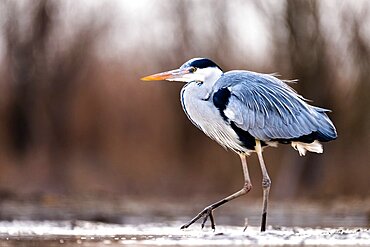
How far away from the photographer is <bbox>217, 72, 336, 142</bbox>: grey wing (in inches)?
479

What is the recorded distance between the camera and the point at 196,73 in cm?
1244

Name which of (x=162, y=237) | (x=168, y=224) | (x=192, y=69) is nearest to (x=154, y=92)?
(x=168, y=224)

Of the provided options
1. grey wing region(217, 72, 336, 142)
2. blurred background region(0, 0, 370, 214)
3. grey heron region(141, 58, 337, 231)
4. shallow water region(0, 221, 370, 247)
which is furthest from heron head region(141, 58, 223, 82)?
blurred background region(0, 0, 370, 214)

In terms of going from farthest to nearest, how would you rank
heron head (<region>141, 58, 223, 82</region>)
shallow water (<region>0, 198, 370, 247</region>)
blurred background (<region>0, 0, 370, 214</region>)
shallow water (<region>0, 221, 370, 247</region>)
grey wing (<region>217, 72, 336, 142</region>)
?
blurred background (<region>0, 0, 370, 214</region>)
heron head (<region>141, 58, 223, 82</region>)
grey wing (<region>217, 72, 336, 142</region>)
shallow water (<region>0, 198, 370, 247</region>)
shallow water (<region>0, 221, 370, 247</region>)

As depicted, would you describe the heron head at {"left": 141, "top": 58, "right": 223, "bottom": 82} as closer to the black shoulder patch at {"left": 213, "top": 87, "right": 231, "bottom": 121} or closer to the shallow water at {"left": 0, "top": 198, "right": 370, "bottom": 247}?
the black shoulder patch at {"left": 213, "top": 87, "right": 231, "bottom": 121}

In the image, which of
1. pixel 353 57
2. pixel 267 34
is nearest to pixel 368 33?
pixel 353 57

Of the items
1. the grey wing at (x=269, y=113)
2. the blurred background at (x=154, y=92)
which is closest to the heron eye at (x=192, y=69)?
the grey wing at (x=269, y=113)

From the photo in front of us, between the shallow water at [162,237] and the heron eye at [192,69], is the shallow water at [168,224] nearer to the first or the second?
the shallow water at [162,237]

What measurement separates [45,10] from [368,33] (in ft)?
26.3

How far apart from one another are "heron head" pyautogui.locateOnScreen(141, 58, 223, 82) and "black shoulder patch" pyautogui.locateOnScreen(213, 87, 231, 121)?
249 millimetres

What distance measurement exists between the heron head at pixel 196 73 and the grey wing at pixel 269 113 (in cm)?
19

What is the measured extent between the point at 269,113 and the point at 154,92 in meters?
18.8

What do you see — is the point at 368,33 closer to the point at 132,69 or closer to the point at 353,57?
the point at 353,57

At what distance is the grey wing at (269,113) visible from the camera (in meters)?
→ 12.2
